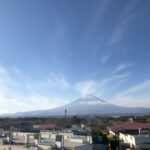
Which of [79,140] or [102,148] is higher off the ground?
[79,140]

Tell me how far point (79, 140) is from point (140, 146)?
4.67 metres

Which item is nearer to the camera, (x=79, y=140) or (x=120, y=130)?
(x=79, y=140)

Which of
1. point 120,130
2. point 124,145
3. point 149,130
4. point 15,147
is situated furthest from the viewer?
point 120,130

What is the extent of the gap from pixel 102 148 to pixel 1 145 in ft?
27.1

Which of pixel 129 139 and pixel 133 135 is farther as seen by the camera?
pixel 133 135

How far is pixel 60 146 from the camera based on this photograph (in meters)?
10.9

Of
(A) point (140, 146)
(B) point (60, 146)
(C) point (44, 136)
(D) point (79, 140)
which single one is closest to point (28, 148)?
(B) point (60, 146)

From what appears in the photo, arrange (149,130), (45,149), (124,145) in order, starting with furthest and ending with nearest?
(149,130)
(124,145)
(45,149)

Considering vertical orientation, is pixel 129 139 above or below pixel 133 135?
below

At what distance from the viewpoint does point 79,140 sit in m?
12.1

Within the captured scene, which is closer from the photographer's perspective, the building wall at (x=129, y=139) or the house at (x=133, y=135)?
the house at (x=133, y=135)

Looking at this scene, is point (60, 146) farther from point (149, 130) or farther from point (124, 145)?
point (149, 130)

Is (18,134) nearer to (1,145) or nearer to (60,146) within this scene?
(1,145)

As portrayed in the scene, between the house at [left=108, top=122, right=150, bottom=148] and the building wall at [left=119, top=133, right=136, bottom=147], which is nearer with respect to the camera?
the house at [left=108, top=122, right=150, bottom=148]
